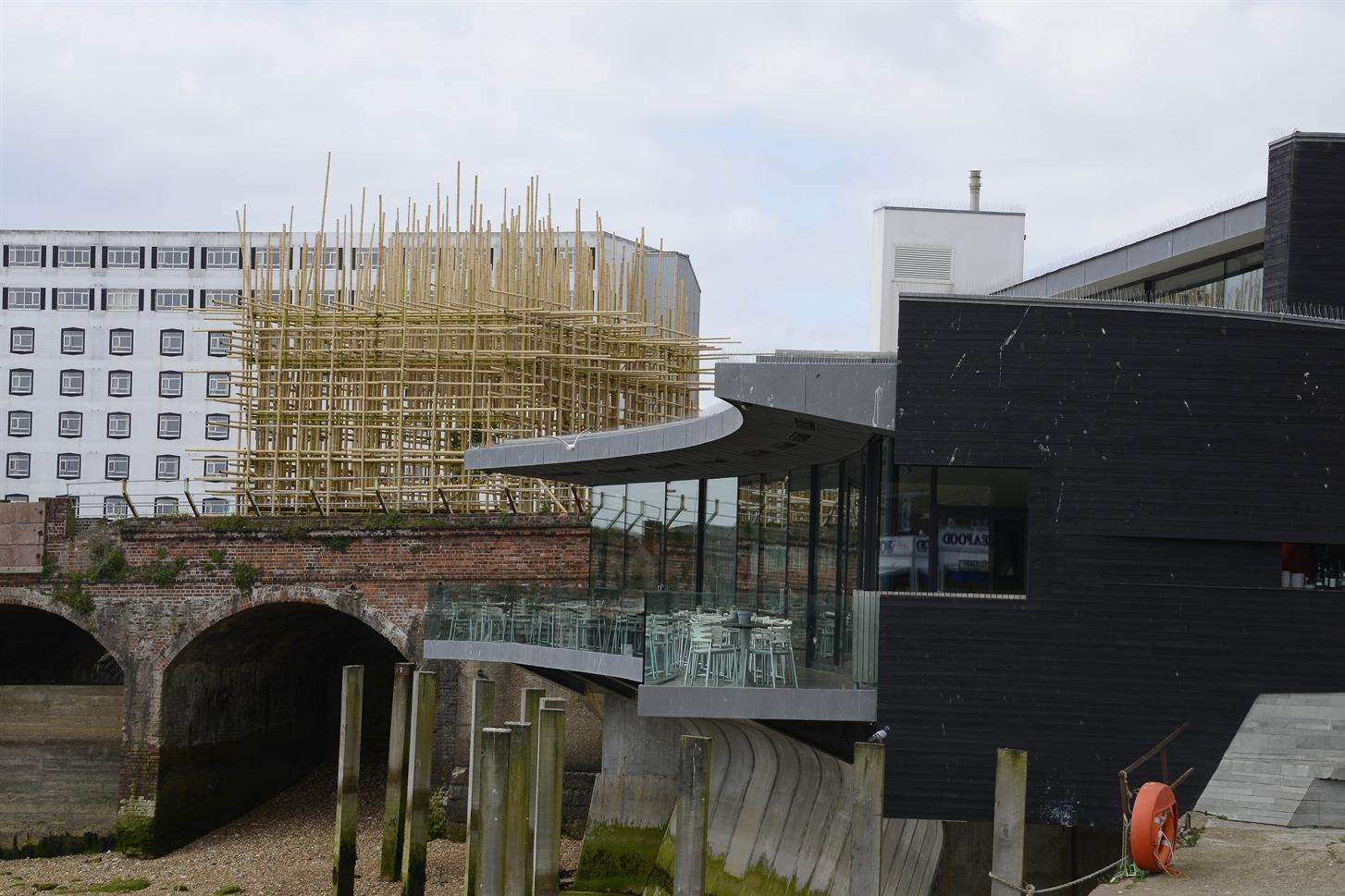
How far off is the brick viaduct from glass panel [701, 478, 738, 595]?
4997 mm

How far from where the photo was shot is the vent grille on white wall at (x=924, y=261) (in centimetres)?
3869

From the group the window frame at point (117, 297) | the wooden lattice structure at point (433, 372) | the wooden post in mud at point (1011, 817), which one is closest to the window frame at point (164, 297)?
the window frame at point (117, 297)

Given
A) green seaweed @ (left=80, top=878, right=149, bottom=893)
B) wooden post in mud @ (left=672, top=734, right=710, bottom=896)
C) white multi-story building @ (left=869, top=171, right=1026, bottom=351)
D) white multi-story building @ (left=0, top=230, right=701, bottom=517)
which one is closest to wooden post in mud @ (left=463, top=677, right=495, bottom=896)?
wooden post in mud @ (left=672, top=734, right=710, bottom=896)

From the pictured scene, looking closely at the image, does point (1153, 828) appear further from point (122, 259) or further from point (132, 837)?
point (122, 259)

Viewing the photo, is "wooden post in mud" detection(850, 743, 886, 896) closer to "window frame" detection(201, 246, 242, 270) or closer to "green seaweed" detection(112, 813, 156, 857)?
"green seaweed" detection(112, 813, 156, 857)

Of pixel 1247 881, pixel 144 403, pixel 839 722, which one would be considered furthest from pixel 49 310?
pixel 1247 881

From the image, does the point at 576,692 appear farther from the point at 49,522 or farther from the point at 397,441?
the point at 49,522

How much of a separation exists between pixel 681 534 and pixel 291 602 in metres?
9.11

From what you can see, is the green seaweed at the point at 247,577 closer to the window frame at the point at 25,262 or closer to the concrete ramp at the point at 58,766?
the concrete ramp at the point at 58,766

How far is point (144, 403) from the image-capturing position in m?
73.8

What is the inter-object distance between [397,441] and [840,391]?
17.1 metres

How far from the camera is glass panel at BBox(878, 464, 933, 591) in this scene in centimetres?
1805

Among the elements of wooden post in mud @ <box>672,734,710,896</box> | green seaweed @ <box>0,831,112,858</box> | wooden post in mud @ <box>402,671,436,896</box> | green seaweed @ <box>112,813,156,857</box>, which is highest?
wooden post in mud @ <box>672,734,710,896</box>

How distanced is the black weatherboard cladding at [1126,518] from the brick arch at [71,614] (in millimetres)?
19171
